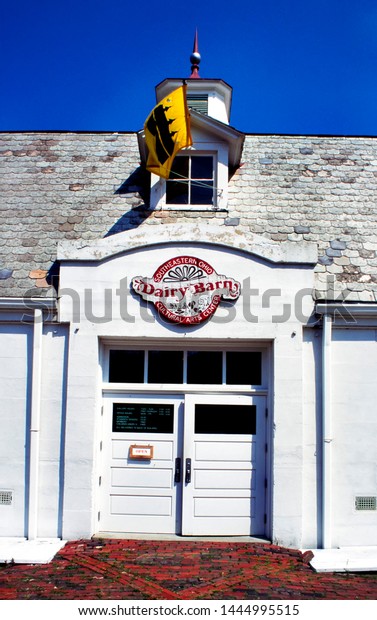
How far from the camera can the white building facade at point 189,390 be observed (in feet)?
26.1

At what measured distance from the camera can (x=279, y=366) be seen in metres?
8.09

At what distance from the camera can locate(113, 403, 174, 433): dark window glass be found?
27.3 ft

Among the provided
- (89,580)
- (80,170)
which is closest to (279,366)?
(89,580)

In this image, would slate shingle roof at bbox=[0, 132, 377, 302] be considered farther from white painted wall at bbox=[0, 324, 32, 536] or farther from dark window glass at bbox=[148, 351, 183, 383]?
dark window glass at bbox=[148, 351, 183, 383]

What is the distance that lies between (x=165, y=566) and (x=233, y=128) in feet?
22.3

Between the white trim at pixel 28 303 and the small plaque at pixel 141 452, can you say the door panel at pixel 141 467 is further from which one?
the white trim at pixel 28 303

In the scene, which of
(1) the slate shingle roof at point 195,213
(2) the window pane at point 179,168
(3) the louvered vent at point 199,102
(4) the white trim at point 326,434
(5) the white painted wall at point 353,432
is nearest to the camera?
(4) the white trim at point 326,434

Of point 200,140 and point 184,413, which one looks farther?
point 200,140

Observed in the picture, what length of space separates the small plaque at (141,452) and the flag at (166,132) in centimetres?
424

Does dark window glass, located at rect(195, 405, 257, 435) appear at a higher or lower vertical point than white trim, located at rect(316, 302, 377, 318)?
lower

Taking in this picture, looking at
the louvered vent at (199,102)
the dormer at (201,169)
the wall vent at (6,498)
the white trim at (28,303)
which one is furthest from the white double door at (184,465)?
the louvered vent at (199,102)

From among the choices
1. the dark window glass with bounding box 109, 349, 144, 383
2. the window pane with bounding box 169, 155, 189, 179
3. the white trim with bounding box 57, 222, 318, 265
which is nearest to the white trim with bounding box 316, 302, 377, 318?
the white trim with bounding box 57, 222, 318, 265

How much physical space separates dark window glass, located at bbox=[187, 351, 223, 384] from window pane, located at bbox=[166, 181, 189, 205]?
8.98 feet

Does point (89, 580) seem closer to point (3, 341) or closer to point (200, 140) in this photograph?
point (3, 341)
